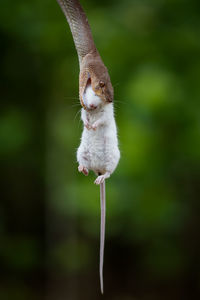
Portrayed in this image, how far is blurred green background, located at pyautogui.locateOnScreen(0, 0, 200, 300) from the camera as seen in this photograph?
5.95m

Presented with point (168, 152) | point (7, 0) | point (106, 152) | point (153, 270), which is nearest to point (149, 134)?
point (168, 152)

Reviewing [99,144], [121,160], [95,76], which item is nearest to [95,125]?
[99,144]

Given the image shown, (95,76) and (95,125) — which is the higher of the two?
(95,76)

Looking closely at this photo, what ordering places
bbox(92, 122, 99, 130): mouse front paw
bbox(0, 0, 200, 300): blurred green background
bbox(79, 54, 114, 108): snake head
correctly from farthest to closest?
bbox(0, 0, 200, 300): blurred green background → bbox(92, 122, 99, 130): mouse front paw → bbox(79, 54, 114, 108): snake head

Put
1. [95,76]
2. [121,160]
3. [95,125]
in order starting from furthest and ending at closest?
[121,160] < [95,125] < [95,76]

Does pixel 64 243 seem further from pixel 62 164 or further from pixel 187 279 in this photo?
pixel 187 279

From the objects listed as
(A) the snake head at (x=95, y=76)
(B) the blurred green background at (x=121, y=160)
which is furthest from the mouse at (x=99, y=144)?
(B) the blurred green background at (x=121, y=160)

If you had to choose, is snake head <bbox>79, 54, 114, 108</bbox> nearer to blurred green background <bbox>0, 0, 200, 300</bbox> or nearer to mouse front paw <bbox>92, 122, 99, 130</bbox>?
mouse front paw <bbox>92, 122, 99, 130</bbox>

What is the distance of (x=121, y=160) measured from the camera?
230 inches

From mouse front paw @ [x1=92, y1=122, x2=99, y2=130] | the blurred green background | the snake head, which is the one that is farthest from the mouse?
the blurred green background

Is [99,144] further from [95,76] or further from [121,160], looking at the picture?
[121,160]

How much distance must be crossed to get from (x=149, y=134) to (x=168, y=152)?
774 millimetres

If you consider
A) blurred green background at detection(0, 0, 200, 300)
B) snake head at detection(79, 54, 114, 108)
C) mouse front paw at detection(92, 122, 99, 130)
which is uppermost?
snake head at detection(79, 54, 114, 108)

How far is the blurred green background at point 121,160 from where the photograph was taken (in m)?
5.95
